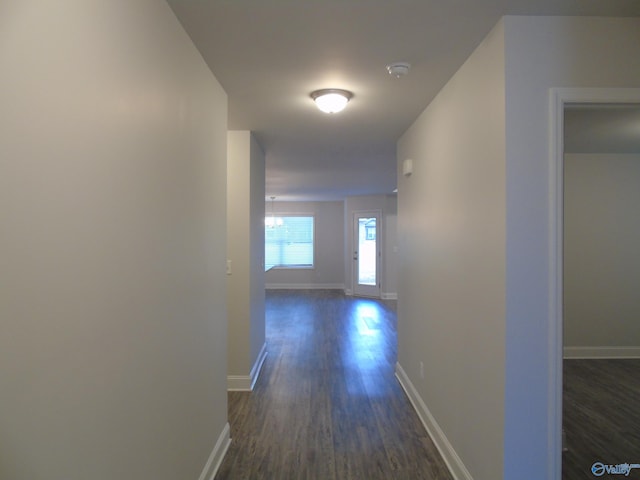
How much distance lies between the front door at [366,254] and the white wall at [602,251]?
16.7 feet

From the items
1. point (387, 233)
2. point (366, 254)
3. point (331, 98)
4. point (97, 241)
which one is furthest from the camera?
point (366, 254)

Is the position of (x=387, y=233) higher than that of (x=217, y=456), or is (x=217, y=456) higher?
(x=387, y=233)

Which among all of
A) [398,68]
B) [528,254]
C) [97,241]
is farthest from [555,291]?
[97,241]

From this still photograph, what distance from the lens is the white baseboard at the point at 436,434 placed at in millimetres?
2324

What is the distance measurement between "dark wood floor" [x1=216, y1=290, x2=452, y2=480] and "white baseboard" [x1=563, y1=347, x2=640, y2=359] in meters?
2.13

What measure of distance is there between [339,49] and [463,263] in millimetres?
1388

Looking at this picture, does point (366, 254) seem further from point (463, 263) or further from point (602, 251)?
point (463, 263)

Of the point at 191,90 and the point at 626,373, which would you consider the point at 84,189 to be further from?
the point at 626,373

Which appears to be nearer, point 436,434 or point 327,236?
point 436,434

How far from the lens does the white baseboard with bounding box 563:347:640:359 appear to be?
187 inches

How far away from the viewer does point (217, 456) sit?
2.50m

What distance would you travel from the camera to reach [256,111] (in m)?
3.17

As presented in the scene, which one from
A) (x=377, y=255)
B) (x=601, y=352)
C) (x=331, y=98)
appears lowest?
(x=601, y=352)

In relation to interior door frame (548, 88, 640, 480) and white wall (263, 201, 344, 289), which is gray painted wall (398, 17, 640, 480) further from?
white wall (263, 201, 344, 289)
